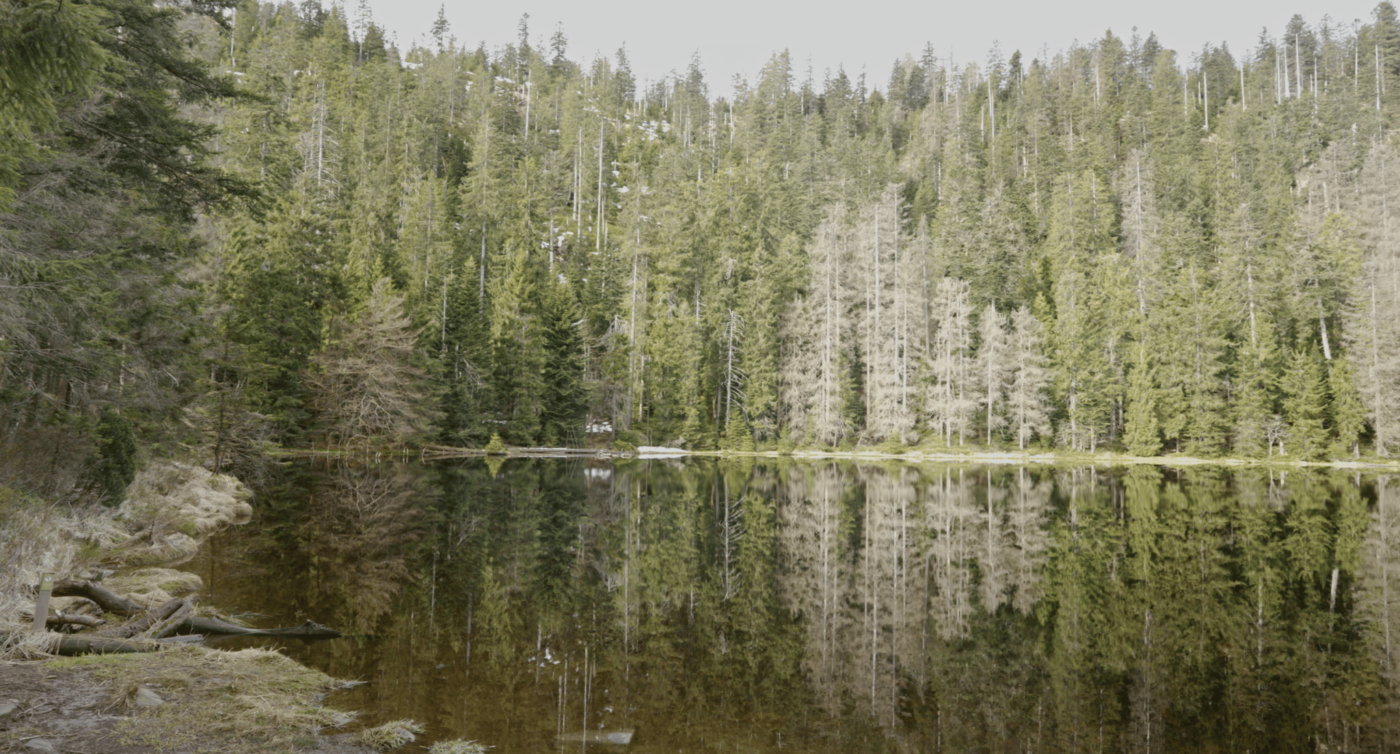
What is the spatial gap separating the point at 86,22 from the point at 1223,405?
54.2m

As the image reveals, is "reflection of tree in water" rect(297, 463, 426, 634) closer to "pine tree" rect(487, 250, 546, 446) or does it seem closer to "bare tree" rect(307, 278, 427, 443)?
"bare tree" rect(307, 278, 427, 443)

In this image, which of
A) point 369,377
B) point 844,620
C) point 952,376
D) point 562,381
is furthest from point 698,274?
point 844,620

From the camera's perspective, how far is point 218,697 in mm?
6344

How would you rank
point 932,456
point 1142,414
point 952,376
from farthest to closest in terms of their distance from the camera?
point 952,376, point 932,456, point 1142,414

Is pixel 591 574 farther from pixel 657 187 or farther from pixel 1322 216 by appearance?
pixel 1322 216

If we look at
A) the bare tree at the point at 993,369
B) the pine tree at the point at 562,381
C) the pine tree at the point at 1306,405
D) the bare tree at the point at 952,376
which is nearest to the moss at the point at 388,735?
the pine tree at the point at 562,381

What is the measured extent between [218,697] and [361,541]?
34.3 ft

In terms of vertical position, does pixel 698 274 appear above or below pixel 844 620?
above

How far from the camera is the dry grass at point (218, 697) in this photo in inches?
216

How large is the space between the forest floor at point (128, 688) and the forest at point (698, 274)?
2155 millimetres

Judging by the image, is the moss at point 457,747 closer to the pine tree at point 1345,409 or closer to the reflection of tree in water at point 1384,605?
the reflection of tree in water at point 1384,605

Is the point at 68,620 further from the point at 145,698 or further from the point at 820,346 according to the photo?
the point at 820,346

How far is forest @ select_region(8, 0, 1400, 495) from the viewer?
13.5 metres

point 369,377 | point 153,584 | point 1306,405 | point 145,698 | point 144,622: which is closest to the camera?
point 145,698
